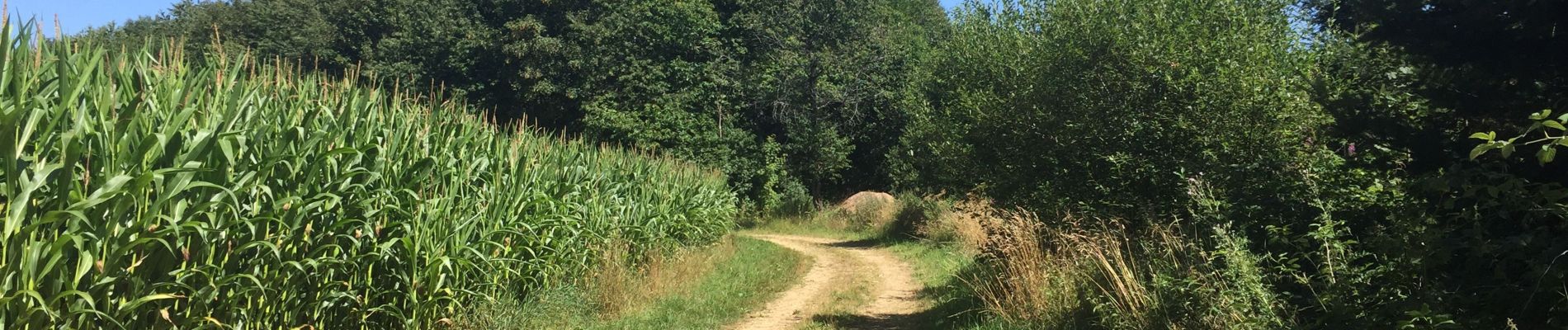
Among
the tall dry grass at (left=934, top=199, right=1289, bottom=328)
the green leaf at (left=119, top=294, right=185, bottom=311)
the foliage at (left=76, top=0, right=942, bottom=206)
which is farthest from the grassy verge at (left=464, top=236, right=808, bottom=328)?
the foliage at (left=76, top=0, right=942, bottom=206)

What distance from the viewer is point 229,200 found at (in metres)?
5.14

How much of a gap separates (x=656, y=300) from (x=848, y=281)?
4.29m

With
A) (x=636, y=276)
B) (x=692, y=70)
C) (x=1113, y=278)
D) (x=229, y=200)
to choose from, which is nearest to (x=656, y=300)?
(x=636, y=276)

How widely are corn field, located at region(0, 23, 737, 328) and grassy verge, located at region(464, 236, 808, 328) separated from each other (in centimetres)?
36

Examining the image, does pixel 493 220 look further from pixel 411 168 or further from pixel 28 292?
pixel 28 292

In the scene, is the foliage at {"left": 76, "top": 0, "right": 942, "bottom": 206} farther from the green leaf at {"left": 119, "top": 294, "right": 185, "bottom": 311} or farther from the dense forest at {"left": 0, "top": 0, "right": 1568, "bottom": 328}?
the green leaf at {"left": 119, "top": 294, "right": 185, "bottom": 311}

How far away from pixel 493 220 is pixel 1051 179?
525cm

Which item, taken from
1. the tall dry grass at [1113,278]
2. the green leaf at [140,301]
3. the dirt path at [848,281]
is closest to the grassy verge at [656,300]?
the dirt path at [848,281]

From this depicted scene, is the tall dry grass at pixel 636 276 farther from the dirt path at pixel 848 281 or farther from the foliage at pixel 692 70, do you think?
the foliage at pixel 692 70

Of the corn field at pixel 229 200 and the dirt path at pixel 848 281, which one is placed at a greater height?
the corn field at pixel 229 200

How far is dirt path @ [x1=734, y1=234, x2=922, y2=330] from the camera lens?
10.5 m

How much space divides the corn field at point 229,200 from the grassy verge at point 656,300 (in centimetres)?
36

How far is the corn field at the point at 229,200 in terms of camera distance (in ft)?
14.3

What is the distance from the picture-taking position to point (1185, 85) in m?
7.86
